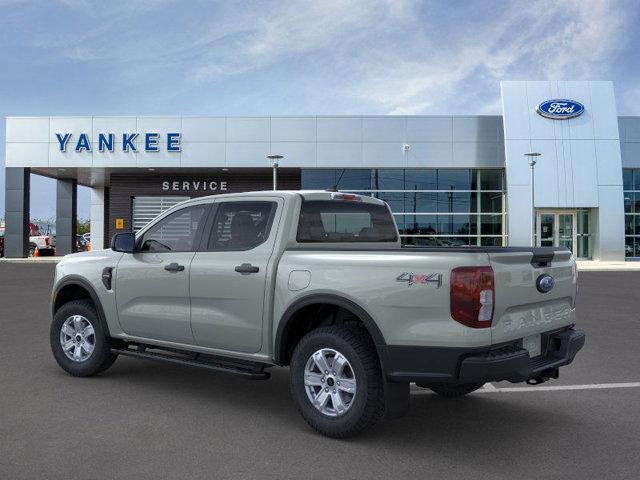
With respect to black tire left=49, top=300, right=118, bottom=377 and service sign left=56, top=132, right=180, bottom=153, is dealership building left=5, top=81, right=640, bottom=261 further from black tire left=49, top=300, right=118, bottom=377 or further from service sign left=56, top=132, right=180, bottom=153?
black tire left=49, top=300, right=118, bottom=377

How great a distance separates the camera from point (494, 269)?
13.1ft

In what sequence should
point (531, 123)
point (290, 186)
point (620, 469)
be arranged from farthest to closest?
point (290, 186), point (531, 123), point (620, 469)

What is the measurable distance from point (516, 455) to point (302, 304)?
1751mm

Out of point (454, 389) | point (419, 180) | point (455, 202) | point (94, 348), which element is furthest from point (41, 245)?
point (454, 389)

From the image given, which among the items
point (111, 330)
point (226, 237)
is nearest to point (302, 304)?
point (226, 237)

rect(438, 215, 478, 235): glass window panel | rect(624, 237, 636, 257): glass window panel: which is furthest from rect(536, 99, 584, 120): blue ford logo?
rect(624, 237, 636, 257): glass window panel

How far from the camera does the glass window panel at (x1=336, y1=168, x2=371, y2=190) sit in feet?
102

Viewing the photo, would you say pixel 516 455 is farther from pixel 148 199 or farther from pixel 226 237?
pixel 148 199

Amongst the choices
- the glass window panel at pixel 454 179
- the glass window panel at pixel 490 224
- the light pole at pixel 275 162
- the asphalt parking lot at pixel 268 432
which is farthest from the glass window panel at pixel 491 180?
the asphalt parking lot at pixel 268 432

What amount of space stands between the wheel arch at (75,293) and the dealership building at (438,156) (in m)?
23.5

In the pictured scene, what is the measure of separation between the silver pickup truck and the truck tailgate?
13mm

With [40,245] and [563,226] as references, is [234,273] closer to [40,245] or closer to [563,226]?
[563,226]

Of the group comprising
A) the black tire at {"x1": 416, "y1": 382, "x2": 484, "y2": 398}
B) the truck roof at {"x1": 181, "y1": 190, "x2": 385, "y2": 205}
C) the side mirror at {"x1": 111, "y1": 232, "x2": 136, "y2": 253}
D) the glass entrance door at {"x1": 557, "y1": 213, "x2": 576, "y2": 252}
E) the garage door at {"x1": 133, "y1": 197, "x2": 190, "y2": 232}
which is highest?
the garage door at {"x1": 133, "y1": 197, "x2": 190, "y2": 232}

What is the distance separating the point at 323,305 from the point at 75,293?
3.34m
